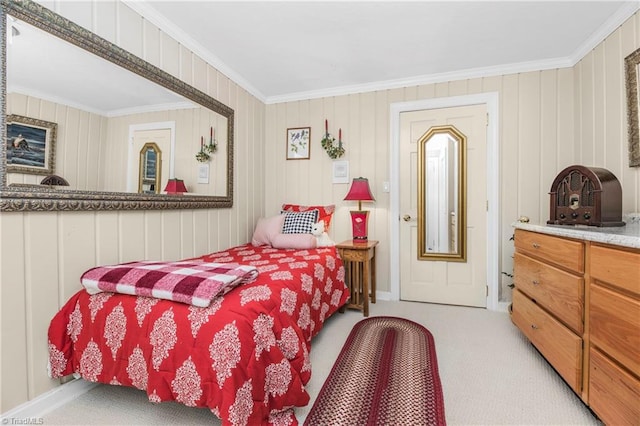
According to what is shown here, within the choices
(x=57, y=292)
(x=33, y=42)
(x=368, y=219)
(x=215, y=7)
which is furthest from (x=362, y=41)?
(x=57, y=292)

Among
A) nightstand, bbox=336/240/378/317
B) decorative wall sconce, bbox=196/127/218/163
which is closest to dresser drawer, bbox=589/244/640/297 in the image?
nightstand, bbox=336/240/378/317

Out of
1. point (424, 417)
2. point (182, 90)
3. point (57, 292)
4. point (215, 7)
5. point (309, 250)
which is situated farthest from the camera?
point (309, 250)

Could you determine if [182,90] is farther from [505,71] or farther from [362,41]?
[505,71]

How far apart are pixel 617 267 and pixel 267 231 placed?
252 centimetres

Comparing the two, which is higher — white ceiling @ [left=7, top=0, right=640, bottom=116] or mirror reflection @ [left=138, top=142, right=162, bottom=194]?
white ceiling @ [left=7, top=0, right=640, bottom=116]

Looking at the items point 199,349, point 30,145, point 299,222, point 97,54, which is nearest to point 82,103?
point 97,54

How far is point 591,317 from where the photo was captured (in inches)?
52.1

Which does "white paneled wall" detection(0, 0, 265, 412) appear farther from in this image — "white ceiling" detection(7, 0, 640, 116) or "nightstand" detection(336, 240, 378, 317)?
"nightstand" detection(336, 240, 378, 317)

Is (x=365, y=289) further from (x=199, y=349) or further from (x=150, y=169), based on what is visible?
(x=150, y=169)

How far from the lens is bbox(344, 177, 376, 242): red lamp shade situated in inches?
116

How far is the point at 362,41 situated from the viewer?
7.84 ft

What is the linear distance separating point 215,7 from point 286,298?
2.01m

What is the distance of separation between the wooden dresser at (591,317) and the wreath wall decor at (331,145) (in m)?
2.00

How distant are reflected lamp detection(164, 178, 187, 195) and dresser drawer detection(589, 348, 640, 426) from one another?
268 centimetres
